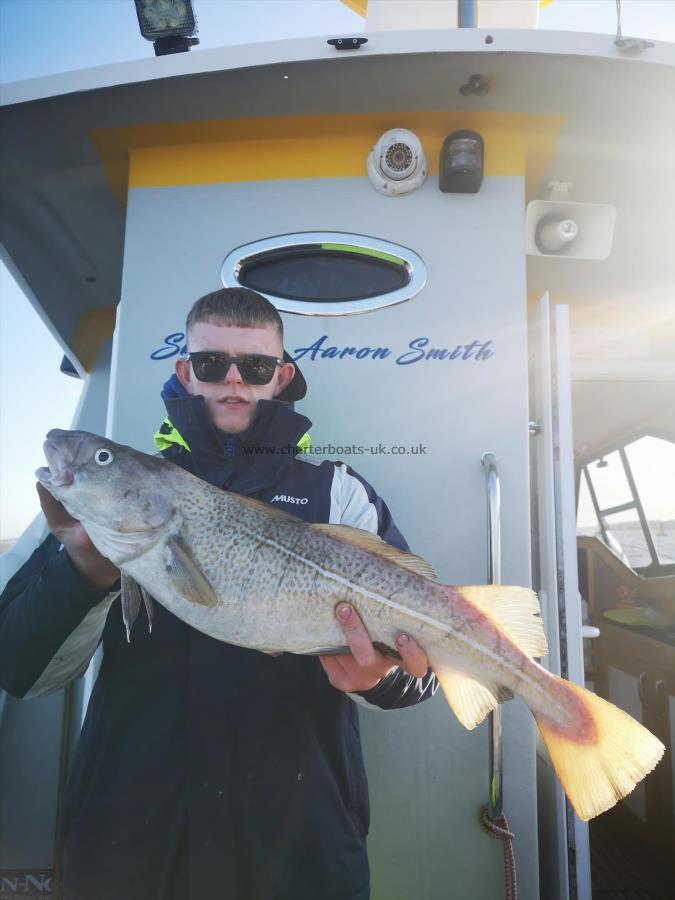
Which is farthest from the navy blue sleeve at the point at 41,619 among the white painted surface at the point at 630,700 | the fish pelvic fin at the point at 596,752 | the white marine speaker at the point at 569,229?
the white painted surface at the point at 630,700

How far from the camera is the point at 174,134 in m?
2.98

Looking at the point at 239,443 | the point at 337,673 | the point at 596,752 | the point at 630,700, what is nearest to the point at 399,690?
the point at 337,673

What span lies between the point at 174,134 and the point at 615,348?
372cm

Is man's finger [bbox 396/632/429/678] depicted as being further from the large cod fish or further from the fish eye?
the fish eye

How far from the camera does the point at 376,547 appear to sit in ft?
5.64

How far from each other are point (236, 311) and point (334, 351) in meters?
0.79

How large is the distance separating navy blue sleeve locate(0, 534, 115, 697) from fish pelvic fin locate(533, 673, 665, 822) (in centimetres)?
136

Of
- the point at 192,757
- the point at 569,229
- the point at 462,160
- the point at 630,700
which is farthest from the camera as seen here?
the point at 630,700

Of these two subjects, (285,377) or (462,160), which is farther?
(462,160)

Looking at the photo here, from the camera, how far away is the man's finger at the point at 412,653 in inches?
64.1

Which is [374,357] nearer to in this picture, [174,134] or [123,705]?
[174,134]

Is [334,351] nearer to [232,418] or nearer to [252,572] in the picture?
[232,418]

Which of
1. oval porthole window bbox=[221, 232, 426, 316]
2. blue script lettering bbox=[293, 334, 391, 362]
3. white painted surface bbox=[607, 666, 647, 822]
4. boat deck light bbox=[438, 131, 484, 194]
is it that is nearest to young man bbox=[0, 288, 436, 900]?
blue script lettering bbox=[293, 334, 391, 362]

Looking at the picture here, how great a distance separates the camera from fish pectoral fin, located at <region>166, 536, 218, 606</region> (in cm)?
159
